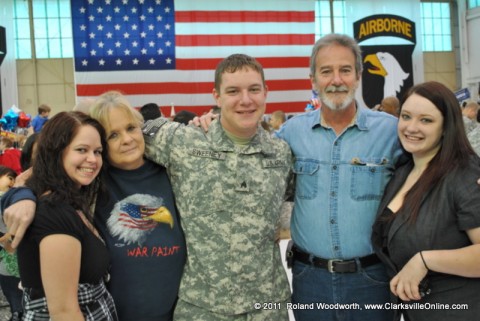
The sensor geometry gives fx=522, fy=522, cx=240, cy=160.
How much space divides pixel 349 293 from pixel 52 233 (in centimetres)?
137

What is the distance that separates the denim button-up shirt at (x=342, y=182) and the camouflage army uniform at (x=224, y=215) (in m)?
0.21

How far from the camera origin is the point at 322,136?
2.63 metres

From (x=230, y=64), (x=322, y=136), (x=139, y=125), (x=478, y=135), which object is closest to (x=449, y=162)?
(x=322, y=136)

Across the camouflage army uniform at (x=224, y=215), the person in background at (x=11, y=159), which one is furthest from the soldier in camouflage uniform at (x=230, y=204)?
the person in background at (x=11, y=159)

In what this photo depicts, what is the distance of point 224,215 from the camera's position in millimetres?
2342

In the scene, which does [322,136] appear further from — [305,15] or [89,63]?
[305,15]

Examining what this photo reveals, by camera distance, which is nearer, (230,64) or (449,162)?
(449,162)

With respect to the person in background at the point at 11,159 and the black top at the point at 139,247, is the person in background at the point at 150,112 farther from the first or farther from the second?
the black top at the point at 139,247

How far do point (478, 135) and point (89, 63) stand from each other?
10.3 m

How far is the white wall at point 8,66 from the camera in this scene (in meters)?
15.9

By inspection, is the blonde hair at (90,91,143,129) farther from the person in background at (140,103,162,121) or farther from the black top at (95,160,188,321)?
the person in background at (140,103,162,121)

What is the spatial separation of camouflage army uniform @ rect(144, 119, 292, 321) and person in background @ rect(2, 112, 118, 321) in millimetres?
362

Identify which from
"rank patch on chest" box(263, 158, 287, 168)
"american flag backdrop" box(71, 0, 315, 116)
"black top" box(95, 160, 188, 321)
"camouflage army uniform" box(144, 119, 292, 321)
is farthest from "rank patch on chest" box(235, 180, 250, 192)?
"american flag backdrop" box(71, 0, 315, 116)

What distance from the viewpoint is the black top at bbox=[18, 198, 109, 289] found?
1.92 m
